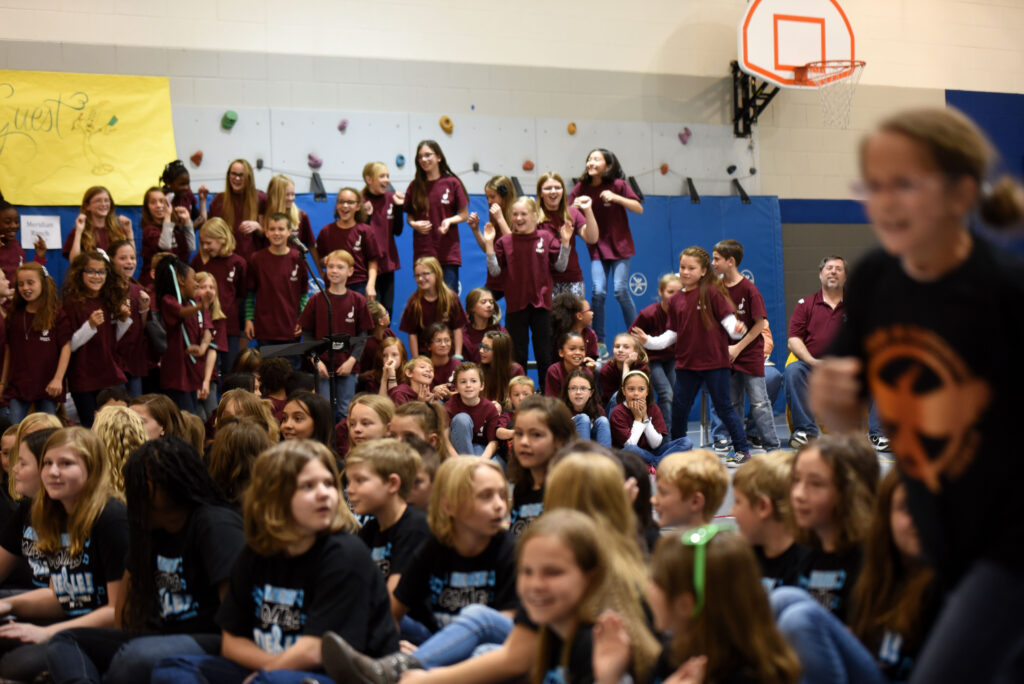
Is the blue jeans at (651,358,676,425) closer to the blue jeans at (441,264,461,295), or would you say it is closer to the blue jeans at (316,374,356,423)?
the blue jeans at (441,264,461,295)

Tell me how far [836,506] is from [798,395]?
4.76 m

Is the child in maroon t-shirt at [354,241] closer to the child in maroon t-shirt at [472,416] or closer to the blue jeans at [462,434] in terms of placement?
the child in maroon t-shirt at [472,416]

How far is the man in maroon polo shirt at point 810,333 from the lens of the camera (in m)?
7.14

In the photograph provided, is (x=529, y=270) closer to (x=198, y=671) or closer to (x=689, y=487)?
(x=689, y=487)

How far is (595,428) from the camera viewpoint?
6.14 meters

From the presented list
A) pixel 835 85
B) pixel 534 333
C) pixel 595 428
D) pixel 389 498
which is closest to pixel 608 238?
pixel 534 333

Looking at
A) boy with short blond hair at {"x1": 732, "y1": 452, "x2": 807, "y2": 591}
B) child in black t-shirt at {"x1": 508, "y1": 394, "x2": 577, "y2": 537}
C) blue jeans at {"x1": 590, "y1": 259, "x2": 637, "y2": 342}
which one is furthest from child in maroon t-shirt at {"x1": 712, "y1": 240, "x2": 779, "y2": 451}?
boy with short blond hair at {"x1": 732, "y1": 452, "x2": 807, "y2": 591}

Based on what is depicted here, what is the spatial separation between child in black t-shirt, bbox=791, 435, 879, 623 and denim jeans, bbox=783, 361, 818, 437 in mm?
4485

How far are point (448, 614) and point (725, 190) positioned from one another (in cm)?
841

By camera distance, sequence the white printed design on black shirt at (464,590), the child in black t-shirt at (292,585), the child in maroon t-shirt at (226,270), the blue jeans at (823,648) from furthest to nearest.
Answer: the child in maroon t-shirt at (226,270) < the white printed design on black shirt at (464,590) < the child in black t-shirt at (292,585) < the blue jeans at (823,648)

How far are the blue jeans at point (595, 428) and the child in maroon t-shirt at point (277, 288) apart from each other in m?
2.42

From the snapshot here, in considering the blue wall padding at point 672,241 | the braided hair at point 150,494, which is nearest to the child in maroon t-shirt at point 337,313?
the blue wall padding at point 672,241

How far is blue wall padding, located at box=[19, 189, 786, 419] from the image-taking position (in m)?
9.30

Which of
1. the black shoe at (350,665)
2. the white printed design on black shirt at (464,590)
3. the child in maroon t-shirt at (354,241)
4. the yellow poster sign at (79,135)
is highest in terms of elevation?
the yellow poster sign at (79,135)
